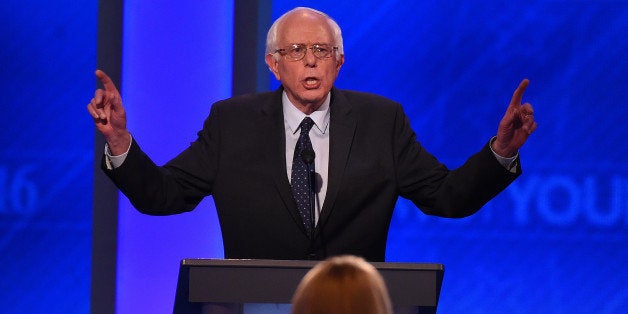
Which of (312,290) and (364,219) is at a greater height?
(364,219)

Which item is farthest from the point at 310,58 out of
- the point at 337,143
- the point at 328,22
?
the point at 337,143

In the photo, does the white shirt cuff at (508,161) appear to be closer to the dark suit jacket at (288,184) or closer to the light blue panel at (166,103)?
the dark suit jacket at (288,184)

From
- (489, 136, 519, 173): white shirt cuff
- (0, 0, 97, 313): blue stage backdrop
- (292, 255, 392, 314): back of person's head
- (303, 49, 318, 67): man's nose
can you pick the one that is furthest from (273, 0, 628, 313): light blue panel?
(292, 255, 392, 314): back of person's head

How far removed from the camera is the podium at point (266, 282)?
6.04ft

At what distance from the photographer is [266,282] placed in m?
1.85

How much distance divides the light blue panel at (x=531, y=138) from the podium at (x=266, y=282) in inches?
81.2

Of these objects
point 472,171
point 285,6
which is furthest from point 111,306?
point 472,171

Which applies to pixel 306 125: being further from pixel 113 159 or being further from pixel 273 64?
pixel 113 159

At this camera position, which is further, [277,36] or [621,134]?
[621,134]

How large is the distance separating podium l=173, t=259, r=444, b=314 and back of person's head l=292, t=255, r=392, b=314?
1.85ft

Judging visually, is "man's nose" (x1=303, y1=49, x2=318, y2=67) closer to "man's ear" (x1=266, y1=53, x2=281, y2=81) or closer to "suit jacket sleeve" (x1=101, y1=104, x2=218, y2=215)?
"man's ear" (x1=266, y1=53, x2=281, y2=81)

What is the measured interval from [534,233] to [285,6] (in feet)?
4.47

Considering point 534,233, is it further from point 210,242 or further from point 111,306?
point 111,306

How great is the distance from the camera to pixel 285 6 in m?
3.94
